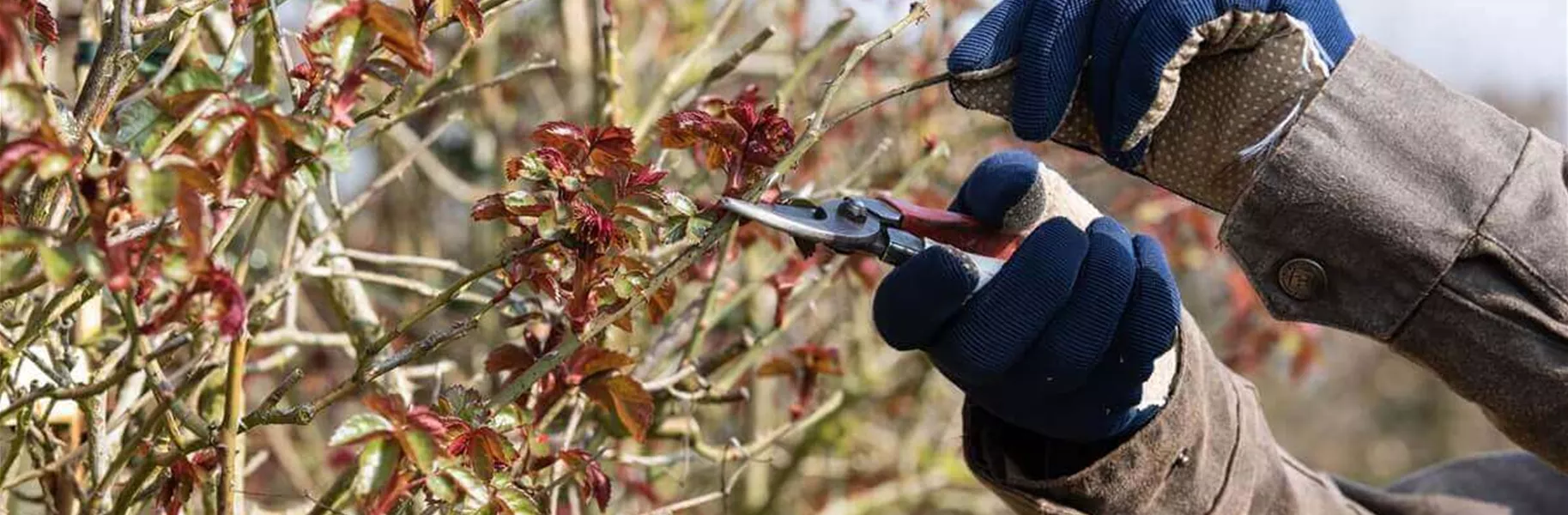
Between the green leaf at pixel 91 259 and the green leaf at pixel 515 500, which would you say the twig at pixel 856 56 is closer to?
the green leaf at pixel 515 500

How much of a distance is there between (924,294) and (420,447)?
1.91 feet

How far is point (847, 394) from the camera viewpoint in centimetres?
342

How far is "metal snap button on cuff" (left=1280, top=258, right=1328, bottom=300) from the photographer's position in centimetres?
176

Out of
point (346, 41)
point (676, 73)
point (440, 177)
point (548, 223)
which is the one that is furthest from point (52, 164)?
point (440, 177)

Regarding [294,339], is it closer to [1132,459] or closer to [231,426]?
[231,426]

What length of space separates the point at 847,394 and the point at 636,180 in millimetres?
1997

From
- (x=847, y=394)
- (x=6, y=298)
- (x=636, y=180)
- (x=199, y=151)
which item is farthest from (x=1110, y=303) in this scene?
(x=847, y=394)

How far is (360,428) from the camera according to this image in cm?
123

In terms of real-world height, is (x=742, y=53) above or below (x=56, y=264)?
below

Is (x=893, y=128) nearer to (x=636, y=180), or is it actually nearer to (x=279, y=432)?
(x=279, y=432)

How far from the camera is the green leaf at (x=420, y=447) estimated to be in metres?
1.23

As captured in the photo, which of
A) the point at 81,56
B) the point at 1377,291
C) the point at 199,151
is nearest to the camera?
the point at 199,151

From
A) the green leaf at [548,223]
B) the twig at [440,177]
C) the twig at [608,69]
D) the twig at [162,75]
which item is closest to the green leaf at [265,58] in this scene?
the twig at [162,75]

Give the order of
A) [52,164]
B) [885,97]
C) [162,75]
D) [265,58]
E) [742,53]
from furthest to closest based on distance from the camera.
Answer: [742,53], [265,58], [885,97], [162,75], [52,164]
